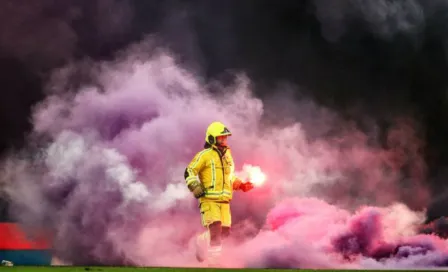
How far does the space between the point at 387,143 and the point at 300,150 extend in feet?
7.00

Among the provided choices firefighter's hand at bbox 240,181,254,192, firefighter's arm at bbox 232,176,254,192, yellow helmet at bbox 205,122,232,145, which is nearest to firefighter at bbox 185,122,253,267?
yellow helmet at bbox 205,122,232,145

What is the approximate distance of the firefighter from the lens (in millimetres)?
11891

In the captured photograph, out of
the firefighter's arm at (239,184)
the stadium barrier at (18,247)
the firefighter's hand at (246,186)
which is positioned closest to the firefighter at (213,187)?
the firefighter's arm at (239,184)

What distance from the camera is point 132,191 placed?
15.3m

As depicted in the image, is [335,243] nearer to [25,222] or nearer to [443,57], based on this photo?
[443,57]

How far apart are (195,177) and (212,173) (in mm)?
412

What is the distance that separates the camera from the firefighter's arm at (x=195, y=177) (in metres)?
11.7

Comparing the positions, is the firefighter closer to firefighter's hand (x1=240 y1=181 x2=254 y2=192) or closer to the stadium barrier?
firefighter's hand (x1=240 y1=181 x2=254 y2=192)

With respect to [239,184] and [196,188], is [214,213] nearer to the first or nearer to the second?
[196,188]

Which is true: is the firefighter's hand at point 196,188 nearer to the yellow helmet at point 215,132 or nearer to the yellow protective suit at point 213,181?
the yellow protective suit at point 213,181

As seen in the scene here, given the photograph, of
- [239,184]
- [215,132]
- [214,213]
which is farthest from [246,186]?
[215,132]

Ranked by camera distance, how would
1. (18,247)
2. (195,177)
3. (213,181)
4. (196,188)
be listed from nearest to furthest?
(196,188) → (195,177) → (213,181) → (18,247)

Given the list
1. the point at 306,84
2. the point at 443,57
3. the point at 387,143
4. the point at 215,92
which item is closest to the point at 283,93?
the point at 306,84

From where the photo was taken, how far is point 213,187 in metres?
12.0
